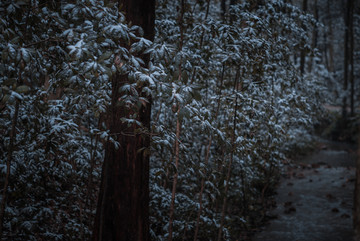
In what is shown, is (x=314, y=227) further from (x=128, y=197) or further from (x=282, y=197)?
(x=128, y=197)

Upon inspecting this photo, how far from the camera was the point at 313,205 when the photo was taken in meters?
6.96

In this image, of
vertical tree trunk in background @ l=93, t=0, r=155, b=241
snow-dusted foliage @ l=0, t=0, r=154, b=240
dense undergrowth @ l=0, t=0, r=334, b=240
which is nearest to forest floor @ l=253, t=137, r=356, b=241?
dense undergrowth @ l=0, t=0, r=334, b=240

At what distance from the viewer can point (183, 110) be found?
2246 mm

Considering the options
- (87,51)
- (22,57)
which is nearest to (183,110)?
(87,51)

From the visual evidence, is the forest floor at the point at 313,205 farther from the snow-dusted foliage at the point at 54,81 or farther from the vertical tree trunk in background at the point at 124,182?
the snow-dusted foliage at the point at 54,81

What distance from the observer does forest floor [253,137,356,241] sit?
5.47 m

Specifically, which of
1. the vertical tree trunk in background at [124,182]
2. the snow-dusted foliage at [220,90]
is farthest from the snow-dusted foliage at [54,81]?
the snow-dusted foliage at [220,90]

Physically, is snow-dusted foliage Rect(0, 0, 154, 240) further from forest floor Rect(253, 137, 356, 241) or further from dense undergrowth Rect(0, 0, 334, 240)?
forest floor Rect(253, 137, 356, 241)

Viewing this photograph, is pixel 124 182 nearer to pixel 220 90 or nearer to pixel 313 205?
pixel 220 90

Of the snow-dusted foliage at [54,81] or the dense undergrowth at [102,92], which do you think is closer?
the snow-dusted foliage at [54,81]

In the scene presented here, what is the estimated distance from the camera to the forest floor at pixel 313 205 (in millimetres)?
5469

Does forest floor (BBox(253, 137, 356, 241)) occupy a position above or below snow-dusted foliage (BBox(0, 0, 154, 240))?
below

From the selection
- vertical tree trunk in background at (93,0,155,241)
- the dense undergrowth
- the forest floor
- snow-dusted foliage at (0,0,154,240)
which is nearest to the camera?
snow-dusted foliage at (0,0,154,240)

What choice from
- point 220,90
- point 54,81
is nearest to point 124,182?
point 54,81
